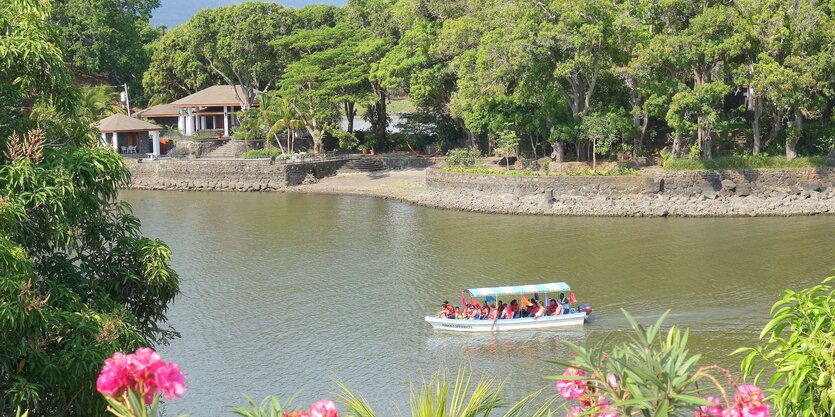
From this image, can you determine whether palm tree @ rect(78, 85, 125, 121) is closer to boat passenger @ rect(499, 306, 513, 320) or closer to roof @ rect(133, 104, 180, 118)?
roof @ rect(133, 104, 180, 118)

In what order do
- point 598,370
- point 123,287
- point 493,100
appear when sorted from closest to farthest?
point 598,370 < point 123,287 < point 493,100

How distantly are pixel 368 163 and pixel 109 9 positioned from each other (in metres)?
28.1

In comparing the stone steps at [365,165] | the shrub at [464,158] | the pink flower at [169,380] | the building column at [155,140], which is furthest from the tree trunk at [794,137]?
the pink flower at [169,380]

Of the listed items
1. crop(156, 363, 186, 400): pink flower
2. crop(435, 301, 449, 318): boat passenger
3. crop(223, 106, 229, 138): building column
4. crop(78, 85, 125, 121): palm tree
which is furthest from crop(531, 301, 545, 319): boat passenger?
crop(223, 106, 229, 138): building column

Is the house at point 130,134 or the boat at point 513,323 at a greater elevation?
the house at point 130,134

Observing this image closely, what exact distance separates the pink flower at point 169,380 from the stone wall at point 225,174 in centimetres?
4482

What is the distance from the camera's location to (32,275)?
9594mm

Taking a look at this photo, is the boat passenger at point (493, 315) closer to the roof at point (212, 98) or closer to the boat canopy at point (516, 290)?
the boat canopy at point (516, 290)

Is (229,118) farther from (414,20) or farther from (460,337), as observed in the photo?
(460,337)

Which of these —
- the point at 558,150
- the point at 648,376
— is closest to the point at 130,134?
the point at 558,150

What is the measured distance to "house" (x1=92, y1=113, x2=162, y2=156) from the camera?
2211 inches

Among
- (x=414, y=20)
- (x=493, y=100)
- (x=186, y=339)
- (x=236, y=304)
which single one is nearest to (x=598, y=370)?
(x=186, y=339)

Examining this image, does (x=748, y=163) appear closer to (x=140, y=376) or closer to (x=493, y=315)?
(x=493, y=315)

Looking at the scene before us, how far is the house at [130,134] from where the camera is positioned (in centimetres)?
5616
